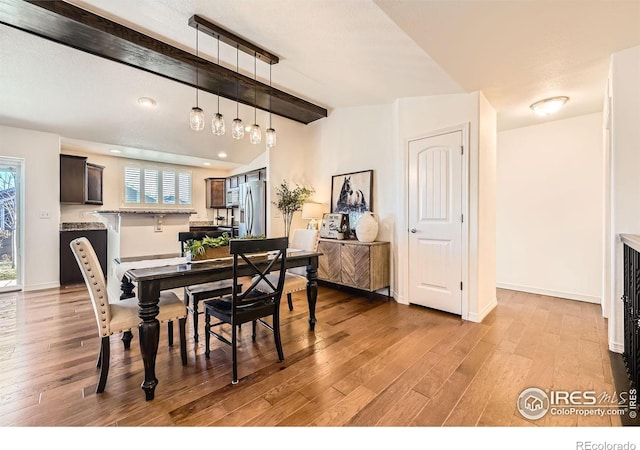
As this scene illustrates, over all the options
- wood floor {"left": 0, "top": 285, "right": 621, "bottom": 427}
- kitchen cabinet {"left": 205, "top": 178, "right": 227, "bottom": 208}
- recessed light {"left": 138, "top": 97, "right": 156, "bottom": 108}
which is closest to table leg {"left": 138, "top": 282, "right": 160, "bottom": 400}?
wood floor {"left": 0, "top": 285, "right": 621, "bottom": 427}

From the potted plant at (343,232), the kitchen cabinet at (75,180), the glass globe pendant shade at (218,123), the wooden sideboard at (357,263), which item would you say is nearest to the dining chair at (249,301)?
the glass globe pendant shade at (218,123)

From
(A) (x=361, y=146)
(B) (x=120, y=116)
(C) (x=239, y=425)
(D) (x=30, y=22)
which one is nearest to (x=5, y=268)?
(B) (x=120, y=116)

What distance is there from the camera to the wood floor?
61.1 inches

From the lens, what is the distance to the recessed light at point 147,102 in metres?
3.85

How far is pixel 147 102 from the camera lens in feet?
12.9

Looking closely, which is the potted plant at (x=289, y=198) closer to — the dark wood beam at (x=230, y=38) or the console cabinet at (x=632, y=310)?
the dark wood beam at (x=230, y=38)

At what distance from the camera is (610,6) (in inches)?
68.5

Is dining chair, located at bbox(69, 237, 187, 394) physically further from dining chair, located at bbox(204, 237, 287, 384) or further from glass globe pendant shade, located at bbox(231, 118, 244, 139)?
glass globe pendant shade, located at bbox(231, 118, 244, 139)

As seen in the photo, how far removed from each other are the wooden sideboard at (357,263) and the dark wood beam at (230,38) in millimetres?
2218

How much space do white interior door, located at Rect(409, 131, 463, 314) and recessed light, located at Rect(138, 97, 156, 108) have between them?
363 cm

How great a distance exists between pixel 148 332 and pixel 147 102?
3.54m

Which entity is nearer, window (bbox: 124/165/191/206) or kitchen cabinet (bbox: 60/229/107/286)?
kitchen cabinet (bbox: 60/229/107/286)

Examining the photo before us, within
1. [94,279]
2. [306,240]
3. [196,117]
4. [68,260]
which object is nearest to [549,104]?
[306,240]

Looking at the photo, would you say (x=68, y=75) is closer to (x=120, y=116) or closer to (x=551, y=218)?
(x=120, y=116)
